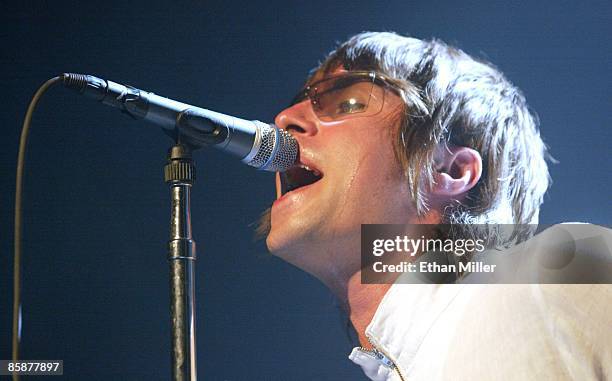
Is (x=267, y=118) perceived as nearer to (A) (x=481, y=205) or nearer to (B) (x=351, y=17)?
(B) (x=351, y=17)

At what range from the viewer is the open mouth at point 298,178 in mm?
1833

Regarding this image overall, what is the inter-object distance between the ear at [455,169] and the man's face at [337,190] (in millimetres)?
96

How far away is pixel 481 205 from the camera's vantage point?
187cm

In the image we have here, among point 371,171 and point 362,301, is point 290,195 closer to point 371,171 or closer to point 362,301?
point 371,171

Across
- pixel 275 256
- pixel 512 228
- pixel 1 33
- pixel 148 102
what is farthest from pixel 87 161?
pixel 512 228

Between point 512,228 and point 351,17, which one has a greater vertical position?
point 351,17

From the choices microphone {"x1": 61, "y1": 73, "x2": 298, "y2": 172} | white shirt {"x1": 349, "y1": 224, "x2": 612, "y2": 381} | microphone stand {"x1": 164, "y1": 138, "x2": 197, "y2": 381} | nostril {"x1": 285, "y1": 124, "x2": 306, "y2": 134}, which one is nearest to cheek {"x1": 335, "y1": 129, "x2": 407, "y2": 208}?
nostril {"x1": 285, "y1": 124, "x2": 306, "y2": 134}

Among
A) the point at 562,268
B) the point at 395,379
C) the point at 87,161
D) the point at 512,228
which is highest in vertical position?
the point at 87,161

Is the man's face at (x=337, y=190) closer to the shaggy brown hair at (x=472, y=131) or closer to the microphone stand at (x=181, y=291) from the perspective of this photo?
the shaggy brown hair at (x=472, y=131)

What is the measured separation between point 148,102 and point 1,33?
1009mm

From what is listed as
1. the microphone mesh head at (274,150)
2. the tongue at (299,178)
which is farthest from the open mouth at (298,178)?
the microphone mesh head at (274,150)

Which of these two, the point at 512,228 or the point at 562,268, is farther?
the point at 512,228

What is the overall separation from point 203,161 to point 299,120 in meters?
0.34

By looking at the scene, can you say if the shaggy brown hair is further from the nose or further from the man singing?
the nose
